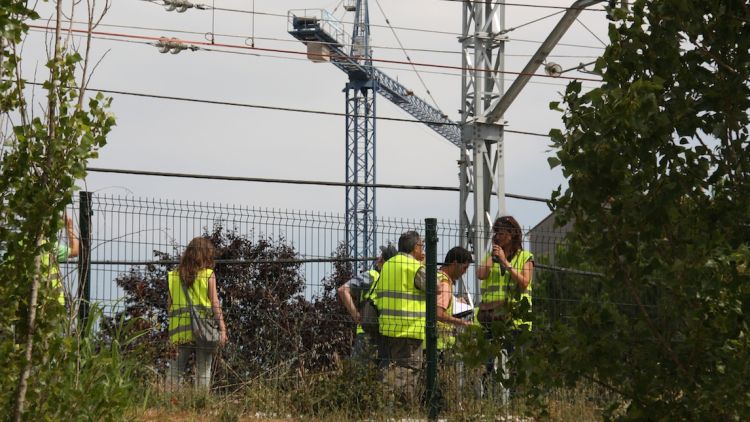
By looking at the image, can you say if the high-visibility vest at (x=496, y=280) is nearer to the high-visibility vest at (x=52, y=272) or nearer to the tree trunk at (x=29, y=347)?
the high-visibility vest at (x=52, y=272)

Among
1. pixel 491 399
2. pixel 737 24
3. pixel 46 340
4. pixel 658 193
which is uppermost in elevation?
pixel 737 24

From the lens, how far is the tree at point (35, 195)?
510 centimetres

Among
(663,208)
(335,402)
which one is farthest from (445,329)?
(663,208)

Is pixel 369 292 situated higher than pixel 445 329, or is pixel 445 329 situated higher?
pixel 369 292

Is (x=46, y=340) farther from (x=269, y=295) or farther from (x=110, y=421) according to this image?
(x=269, y=295)

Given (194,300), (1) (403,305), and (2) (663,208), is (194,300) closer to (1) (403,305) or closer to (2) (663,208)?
(1) (403,305)

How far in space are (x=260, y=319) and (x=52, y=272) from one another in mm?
5155

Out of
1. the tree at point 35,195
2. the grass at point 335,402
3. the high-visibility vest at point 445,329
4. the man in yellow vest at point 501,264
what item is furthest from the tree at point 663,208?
the high-visibility vest at point 445,329

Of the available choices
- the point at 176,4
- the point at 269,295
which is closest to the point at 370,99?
the point at 176,4

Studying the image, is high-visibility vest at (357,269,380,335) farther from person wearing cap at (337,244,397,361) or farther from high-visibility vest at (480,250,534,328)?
high-visibility vest at (480,250,534,328)

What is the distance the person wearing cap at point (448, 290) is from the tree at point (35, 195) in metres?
4.67

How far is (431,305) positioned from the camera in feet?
30.7

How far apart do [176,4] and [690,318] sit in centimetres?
1697

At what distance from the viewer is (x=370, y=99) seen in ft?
122
